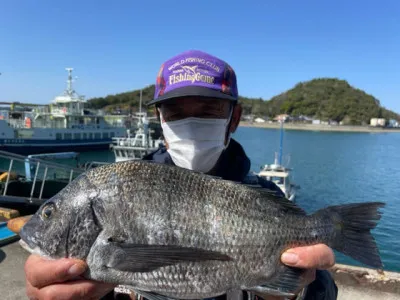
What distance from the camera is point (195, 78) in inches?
88.1

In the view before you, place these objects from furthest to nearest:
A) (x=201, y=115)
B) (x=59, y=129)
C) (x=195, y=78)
Result: 1. (x=59, y=129)
2. (x=201, y=115)
3. (x=195, y=78)

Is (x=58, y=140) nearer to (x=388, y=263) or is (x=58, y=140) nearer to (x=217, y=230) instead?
(x=388, y=263)

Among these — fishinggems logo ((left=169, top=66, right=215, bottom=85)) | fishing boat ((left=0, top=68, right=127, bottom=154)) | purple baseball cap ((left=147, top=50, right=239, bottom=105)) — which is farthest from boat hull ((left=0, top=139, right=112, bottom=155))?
fishinggems logo ((left=169, top=66, right=215, bottom=85))

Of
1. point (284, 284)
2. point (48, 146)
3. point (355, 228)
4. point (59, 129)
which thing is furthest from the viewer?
point (59, 129)

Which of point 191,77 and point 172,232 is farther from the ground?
point 191,77

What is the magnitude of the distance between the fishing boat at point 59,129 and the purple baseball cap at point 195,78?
44424 millimetres

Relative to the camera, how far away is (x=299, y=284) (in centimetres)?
193

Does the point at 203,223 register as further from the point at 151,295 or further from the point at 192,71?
the point at 192,71

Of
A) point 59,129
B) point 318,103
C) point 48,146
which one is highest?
point 318,103

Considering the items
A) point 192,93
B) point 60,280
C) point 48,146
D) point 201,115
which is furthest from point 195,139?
point 48,146

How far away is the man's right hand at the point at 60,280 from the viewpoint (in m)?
1.67

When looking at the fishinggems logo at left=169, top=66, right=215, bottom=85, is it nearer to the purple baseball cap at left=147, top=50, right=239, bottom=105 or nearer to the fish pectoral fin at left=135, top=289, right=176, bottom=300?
the purple baseball cap at left=147, top=50, right=239, bottom=105

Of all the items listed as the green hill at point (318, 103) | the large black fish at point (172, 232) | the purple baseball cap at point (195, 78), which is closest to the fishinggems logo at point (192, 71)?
the purple baseball cap at point (195, 78)

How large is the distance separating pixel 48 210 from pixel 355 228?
1.97 meters
